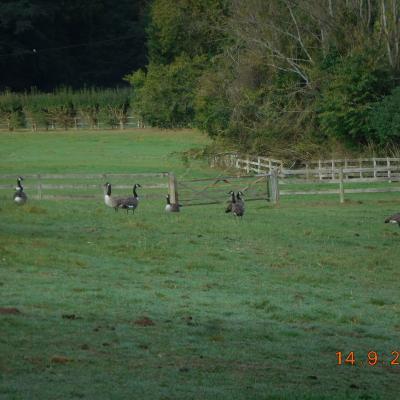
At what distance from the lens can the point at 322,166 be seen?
5041 cm

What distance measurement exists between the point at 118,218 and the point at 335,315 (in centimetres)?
1366

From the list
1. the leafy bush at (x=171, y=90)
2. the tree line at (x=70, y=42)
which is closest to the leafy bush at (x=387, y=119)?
the leafy bush at (x=171, y=90)

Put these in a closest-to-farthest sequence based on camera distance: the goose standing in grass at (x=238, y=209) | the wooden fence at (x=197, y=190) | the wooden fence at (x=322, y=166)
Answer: the goose standing in grass at (x=238, y=209) < the wooden fence at (x=197, y=190) < the wooden fence at (x=322, y=166)

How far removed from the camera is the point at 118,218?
2828cm

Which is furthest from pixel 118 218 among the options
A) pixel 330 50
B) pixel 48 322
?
pixel 330 50

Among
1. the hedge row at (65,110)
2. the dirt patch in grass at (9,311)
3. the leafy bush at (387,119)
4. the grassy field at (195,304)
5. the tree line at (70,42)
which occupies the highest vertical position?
the tree line at (70,42)

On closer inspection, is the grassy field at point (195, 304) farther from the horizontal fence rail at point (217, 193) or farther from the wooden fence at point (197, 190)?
the horizontal fence rail at point (217, 193)

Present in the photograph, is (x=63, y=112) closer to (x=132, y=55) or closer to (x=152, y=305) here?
(x=132, y=55)

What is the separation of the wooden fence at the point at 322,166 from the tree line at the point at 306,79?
3.53 ft

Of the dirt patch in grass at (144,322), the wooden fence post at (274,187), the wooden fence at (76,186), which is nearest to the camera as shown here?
the dirt patch in grass at (144,322)

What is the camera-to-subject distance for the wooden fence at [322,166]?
4126cm

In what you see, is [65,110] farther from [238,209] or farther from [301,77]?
[238,209]

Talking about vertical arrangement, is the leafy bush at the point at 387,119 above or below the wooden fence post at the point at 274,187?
above

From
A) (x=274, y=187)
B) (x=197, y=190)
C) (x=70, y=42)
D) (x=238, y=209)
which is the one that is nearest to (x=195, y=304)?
(x=238, y=209)
